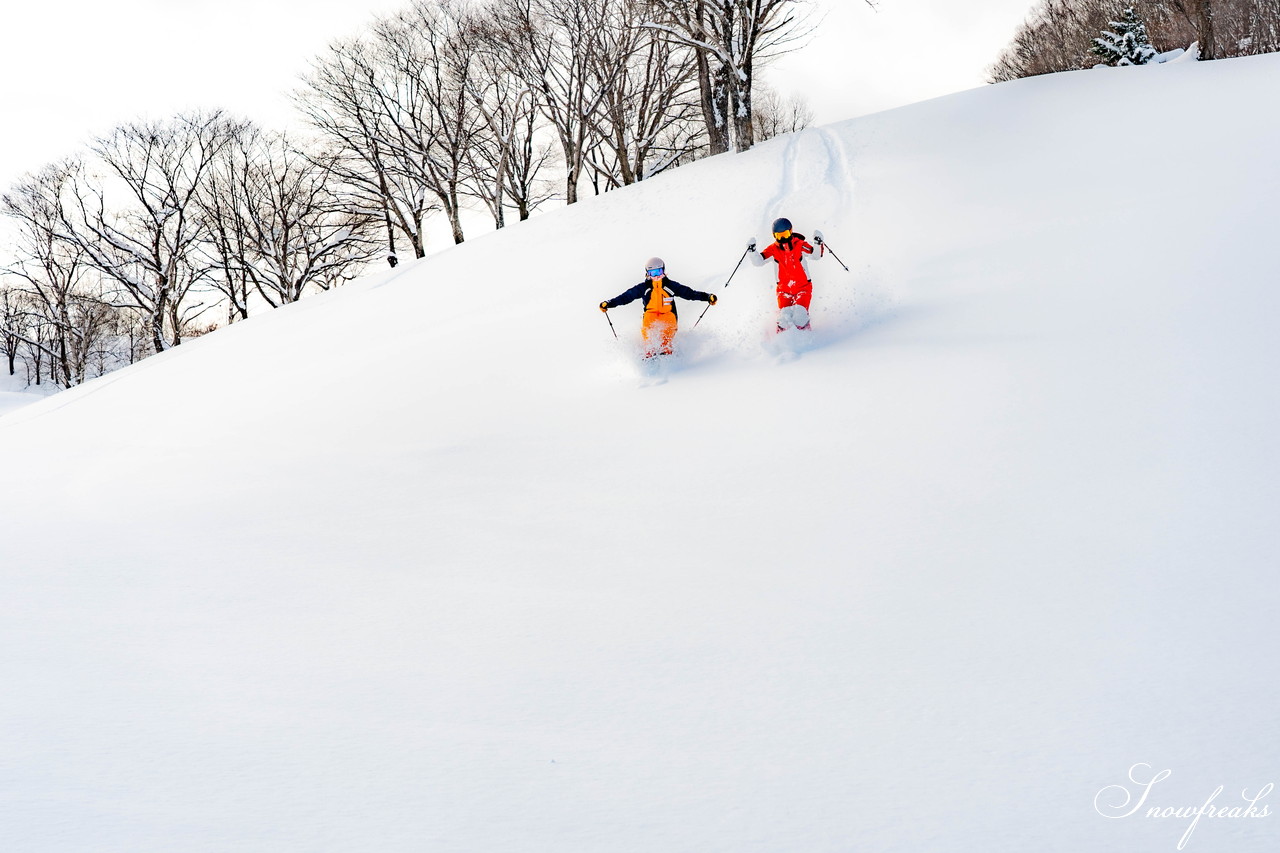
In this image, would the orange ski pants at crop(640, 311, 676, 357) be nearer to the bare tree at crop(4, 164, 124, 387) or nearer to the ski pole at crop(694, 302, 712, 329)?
the ski pole at crop(694, 302, 712, 329)

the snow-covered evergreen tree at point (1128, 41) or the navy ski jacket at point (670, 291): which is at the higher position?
the snow-covered evergreen tree at point (1128, 41)

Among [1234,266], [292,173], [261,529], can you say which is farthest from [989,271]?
[292,173]

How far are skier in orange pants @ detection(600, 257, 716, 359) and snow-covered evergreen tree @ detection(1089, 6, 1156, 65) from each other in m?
31.1

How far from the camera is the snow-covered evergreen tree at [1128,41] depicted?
28688mm

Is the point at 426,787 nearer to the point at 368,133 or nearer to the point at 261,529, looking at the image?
the point at 261,529

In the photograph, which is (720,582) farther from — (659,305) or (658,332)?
(659,305)

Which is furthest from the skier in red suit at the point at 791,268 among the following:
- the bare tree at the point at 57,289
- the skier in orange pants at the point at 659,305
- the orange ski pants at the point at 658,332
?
the bare tree at the point at 57,289

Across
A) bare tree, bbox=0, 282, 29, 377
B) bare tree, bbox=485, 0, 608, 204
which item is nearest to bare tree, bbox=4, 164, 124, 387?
bare tree, bbox=0, 282, 29, 377

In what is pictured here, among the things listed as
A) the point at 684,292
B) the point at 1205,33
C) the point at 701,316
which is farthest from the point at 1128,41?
the point at 684,292

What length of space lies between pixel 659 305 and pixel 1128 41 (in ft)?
107

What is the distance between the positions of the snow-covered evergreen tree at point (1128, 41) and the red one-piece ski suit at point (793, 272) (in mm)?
30125

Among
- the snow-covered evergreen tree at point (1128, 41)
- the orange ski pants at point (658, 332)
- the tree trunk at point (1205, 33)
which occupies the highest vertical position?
the snow-covered evergreen tree at point (1128, 41)

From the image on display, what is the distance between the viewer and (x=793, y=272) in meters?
8.16

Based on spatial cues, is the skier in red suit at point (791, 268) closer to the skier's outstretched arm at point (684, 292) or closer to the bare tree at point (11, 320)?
the skier's outstretched arm at point (684, 292)
